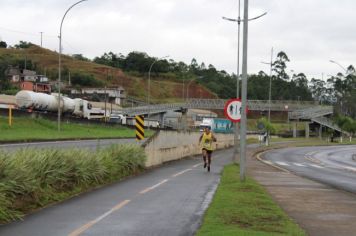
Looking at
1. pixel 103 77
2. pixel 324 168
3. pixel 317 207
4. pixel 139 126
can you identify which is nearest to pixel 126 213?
pixel 317 207

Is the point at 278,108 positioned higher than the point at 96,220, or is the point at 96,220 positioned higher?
the point at 278,108

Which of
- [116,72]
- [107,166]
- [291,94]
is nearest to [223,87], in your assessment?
[291,94]

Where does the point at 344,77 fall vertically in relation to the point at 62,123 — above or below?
above

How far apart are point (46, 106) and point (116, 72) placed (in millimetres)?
112404

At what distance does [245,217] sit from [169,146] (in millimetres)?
18618

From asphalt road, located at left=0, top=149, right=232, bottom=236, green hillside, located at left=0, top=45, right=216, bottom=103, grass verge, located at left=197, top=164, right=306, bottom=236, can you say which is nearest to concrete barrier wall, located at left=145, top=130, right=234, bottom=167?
asphalt road, located at left=0, top=149, right=232, bottom=236

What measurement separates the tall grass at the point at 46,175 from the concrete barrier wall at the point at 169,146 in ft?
19.1

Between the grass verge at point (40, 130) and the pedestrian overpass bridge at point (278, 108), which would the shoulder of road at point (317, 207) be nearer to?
the grass verge at point (40, 130)

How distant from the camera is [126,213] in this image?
10773 mm

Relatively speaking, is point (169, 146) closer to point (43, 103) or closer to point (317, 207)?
point (317, 207)

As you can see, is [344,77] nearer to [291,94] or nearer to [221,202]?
[291,94]

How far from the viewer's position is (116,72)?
174125 millimetres

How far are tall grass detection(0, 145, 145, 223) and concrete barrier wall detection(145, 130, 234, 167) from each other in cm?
581

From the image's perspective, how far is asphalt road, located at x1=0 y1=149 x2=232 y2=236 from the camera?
896 centimetres
